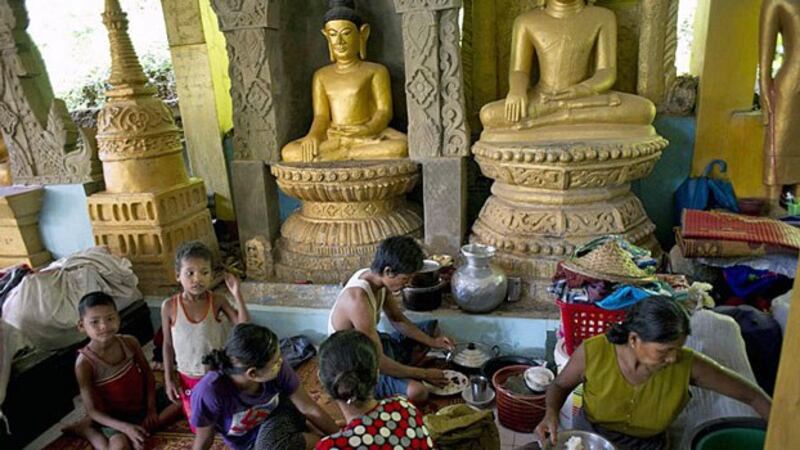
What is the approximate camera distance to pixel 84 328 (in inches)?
94.4

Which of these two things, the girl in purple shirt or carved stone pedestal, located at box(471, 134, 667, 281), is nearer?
the girl in purple shirt

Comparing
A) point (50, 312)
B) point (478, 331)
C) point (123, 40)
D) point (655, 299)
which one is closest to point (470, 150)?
point (478, 331)

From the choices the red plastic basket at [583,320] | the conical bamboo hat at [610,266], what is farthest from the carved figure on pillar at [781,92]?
the red plastic basket at [583,320]

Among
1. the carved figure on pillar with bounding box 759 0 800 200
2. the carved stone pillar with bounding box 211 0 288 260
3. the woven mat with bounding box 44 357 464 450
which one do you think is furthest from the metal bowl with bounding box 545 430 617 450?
the carved figure on pillar with bounding box 759 0 800 200

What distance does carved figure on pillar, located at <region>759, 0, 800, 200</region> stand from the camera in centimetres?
337

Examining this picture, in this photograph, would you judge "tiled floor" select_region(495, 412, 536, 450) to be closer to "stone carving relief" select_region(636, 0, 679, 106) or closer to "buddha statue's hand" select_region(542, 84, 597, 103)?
"buddha statue's hand" select_region(542, 84, 597, 103)

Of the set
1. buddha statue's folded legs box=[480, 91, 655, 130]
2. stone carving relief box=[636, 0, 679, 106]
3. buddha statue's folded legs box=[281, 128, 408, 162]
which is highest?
stone carving relief box=[636, 0, 679, 106]

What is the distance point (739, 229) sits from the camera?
3.06 m

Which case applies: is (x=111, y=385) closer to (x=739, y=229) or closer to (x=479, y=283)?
(x=479, y=283)

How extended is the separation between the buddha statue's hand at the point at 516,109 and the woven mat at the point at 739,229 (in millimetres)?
1218

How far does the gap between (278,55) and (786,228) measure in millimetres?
3548

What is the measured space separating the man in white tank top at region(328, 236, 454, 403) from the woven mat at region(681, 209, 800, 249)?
1.65 meters

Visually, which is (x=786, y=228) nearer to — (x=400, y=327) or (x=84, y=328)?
(x=400, y=327)

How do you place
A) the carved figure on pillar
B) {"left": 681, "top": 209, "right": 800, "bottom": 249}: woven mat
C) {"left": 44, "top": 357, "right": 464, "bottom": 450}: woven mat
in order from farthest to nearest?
the carved figure on pillar < {"left": 681, "top": 209, "right": 800, "bottom": 249}: woven mat < {"left": 44, "top": 357, "right": 464, "bottom": 450}: woven mat
